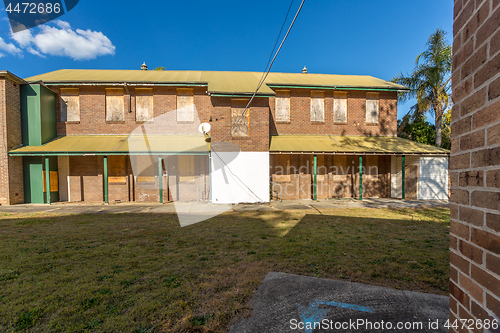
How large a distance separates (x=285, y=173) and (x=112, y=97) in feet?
38.3

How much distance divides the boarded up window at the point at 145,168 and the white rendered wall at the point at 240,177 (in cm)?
398

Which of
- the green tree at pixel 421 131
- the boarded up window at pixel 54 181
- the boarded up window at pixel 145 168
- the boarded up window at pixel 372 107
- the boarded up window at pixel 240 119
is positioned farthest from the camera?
the green tree at pixel 421 131

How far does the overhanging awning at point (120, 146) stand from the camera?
12195 millimetres

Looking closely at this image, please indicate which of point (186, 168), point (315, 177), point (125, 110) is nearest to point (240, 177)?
point (186, 168)

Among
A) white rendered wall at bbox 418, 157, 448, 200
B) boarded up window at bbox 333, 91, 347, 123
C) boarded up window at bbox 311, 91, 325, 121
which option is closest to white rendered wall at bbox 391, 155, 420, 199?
white rendered wall at bbox 418, 157, 448, 200

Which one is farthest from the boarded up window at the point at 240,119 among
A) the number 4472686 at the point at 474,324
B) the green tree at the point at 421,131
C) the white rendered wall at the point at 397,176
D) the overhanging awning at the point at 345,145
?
the green tree at the point at 421,131

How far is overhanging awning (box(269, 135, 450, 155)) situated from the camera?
42.8 feet

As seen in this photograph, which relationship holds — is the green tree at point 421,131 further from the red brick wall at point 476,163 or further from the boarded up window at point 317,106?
the red brick wall at point 476,163

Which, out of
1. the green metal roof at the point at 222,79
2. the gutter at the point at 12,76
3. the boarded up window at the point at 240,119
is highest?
the green metal roof at the point at 222,79

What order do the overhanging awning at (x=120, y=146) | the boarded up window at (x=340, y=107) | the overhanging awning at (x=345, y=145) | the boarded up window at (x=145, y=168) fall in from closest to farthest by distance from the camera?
the overhanging awning at (x=120, y=146) → the overhanging awning at (x=345, y=145) → the boarded up window at (x=145, y=168) → the boarded up window at (x=340, y=107)

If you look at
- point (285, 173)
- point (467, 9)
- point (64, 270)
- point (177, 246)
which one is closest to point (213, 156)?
point (285, 173)

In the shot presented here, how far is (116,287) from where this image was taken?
3664mm

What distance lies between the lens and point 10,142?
12.3 meters

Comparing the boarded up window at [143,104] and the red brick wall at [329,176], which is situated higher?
the boarded up window at [143,104]
